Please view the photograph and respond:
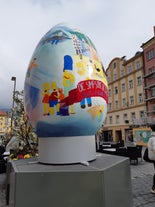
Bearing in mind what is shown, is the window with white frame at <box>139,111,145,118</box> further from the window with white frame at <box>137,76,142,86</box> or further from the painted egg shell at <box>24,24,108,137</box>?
the painted egg shell at <box>24,24,108,137</box>

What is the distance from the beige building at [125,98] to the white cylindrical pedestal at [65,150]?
29213mm

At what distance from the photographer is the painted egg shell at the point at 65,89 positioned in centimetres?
254

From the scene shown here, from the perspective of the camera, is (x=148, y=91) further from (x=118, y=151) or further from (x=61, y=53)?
(x=61, y=53)

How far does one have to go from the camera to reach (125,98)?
36000mm

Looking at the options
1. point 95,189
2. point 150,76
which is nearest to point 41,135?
point 95,189

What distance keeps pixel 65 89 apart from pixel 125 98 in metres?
34.8

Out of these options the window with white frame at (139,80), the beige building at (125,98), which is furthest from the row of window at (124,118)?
the window with white frame at (139,80)

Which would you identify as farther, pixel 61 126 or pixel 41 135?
pixel 41 135

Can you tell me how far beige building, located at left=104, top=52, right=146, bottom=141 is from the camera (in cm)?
3297

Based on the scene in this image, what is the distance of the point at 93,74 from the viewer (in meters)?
2.78

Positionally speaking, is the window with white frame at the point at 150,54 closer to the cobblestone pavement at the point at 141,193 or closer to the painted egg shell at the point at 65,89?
the cobblestone pavement at the point at 141,193

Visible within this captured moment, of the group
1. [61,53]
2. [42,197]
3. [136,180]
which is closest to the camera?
[42,197]

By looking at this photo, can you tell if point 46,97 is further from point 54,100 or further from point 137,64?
point 137,64

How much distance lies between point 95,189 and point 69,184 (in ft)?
0.98
